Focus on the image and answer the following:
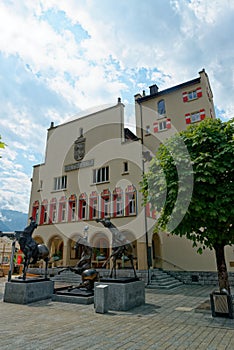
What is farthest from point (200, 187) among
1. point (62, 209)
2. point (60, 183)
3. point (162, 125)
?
point (60, 183)

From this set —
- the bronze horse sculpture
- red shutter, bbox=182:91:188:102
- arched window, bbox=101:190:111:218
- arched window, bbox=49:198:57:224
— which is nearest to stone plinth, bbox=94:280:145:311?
the bronze horse sculpture

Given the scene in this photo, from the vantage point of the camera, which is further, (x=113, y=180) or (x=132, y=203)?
(x=113, y=180)

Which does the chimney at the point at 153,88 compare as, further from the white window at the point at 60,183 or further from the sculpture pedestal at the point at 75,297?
the sculpture pedestal at the point at 75,297

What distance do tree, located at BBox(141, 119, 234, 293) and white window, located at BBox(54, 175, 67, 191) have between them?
57.9 feet

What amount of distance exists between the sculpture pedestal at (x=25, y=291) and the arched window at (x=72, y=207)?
12.7m

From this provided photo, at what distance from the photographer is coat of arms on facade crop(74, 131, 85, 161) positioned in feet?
83.2

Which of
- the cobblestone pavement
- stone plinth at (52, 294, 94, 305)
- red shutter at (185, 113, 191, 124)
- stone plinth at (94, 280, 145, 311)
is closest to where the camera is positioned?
the cobblestone pavement

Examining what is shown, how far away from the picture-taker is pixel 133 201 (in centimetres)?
2052

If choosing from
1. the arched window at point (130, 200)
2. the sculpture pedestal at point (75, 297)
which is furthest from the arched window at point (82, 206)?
the sculpture pedestal at point (75, 297)

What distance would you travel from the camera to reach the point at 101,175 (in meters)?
23.3

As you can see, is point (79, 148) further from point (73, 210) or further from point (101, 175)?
point (73, 210)

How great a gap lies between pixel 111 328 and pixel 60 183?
827 inches

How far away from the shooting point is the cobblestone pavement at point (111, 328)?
5.11 meters

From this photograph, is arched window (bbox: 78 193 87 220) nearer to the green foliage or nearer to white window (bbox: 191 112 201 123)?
white window (bbox: 191 112 201 123)
